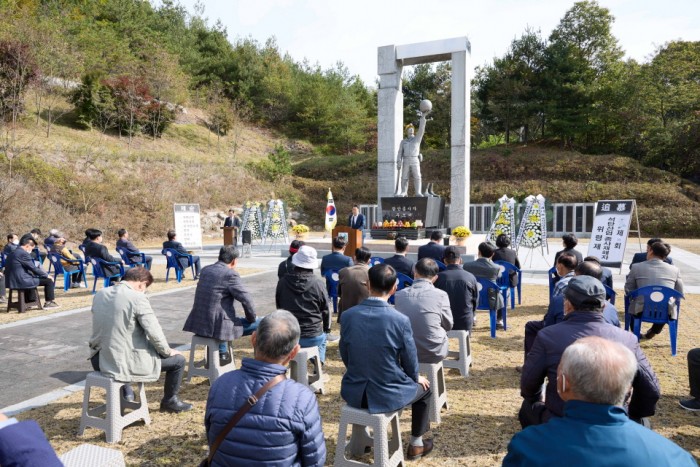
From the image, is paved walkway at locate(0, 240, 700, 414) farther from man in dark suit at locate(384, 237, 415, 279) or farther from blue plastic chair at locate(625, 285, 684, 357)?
blue plastic chair at locate(625, 285, 684, 357)

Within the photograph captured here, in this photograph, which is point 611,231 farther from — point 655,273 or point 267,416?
point 267,416

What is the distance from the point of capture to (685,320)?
20.7 ft

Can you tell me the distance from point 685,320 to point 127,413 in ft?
22.4

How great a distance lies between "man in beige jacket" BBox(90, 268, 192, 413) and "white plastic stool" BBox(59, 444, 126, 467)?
3.04 feet

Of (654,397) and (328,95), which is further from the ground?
(328,95)

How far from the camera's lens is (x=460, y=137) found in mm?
15625

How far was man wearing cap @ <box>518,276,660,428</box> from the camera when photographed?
7.71ft

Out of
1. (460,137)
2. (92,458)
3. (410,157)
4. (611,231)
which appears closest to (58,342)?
(92,458)

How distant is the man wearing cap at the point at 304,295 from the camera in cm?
389

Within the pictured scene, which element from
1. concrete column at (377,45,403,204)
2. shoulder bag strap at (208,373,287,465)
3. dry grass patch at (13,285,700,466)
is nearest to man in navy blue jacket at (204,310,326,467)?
shoulder bag strap at (208,373,287,465)

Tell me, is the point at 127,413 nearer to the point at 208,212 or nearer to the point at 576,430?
the point at 576,430

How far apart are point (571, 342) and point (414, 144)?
12767mm

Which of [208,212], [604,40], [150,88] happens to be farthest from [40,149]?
[604,40]

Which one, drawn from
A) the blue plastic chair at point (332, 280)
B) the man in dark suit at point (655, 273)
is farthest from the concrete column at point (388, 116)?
the man in dark suit at point (655, 273)
